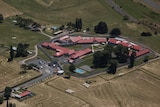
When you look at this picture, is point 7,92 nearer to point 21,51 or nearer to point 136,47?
point 21,51

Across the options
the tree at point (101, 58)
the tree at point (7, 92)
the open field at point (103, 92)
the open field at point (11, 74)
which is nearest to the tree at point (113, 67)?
Result: the open field at point (103, 92)

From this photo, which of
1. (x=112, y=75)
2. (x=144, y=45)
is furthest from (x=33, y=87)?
(x=144, y=45)

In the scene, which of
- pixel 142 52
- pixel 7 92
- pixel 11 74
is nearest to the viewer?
pixel 7 92

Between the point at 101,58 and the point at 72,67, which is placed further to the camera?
the point at 101,58

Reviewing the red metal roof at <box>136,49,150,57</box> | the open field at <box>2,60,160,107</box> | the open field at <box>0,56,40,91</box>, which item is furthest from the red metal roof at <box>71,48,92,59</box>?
the open field at <box>0,56,40,91</box>

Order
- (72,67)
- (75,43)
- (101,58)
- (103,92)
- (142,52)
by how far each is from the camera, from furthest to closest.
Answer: (75,43) → (142,52) → (101,58) → (72,67) → (103,92)

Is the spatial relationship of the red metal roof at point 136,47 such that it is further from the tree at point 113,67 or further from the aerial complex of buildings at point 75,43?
the tree at point 113,67

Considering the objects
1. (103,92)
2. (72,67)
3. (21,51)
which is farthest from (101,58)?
(21,51)
